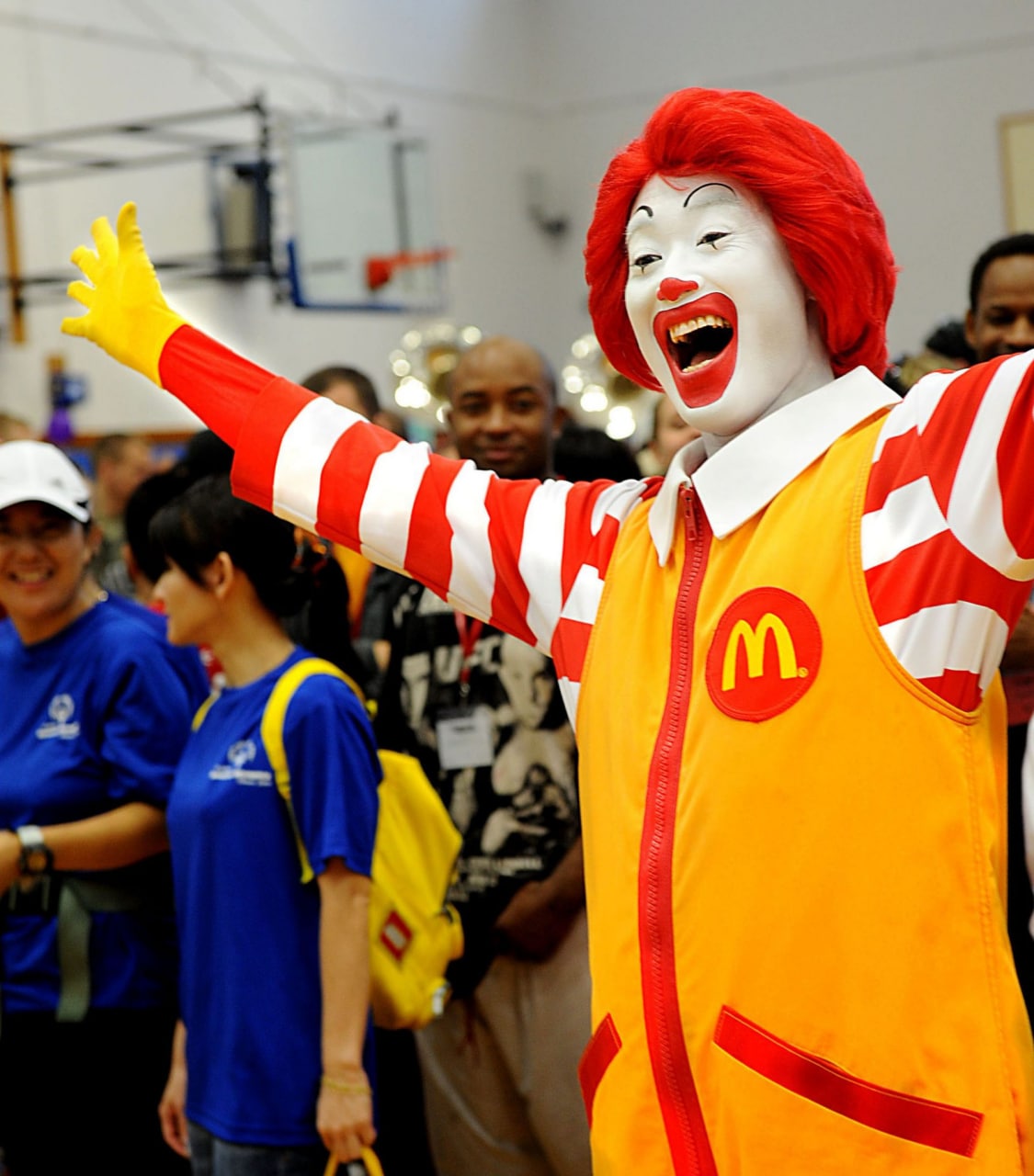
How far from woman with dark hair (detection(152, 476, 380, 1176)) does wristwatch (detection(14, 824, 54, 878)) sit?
0.94ft

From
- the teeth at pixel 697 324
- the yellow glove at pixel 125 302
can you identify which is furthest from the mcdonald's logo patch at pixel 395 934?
the teeth at pixel 697 324

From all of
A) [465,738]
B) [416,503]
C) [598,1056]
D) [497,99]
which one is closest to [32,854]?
[465,738]

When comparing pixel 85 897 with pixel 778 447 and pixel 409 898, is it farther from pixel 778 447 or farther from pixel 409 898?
pixel 778 447

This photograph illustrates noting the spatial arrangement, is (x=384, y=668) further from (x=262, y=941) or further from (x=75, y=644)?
(x=262, y=941)

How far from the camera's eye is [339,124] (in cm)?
1080

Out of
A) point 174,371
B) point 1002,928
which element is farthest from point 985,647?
point 174,371

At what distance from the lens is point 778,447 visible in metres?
1.53

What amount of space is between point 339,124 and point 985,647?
1010 centimetres

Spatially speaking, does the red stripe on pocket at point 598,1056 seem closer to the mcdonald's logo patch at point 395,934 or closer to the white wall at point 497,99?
the mcdonald's logo patch at point 395,934

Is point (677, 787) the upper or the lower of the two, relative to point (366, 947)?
upper

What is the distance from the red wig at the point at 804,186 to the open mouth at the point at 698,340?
0.32ft

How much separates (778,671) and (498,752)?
1.44 m

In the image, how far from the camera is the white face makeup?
157cm

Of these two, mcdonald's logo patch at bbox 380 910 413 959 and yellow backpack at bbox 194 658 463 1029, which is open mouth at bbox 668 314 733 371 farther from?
mcdonald's logo patch at bbox 380 910 413 959
